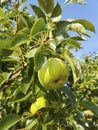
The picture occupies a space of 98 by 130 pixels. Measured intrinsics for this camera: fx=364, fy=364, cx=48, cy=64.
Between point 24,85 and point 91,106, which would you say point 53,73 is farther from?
point 91,106

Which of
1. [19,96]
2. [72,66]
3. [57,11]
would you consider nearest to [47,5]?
[57,11]

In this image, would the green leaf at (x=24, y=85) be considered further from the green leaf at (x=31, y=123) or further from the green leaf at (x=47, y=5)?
the green leaf at (x=47, y=5)

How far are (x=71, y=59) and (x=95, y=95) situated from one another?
19.5ft

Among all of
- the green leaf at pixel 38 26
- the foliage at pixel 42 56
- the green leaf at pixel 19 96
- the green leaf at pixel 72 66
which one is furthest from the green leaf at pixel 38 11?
the green leaf at pixel 19 96

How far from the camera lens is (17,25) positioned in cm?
189

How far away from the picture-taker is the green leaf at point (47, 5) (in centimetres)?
172

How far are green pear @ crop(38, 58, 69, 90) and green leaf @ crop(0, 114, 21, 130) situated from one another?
0.35 m

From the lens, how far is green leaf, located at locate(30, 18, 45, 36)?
5.36 feet

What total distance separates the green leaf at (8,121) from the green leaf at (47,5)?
57cm

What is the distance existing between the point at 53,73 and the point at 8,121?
16.7 inches

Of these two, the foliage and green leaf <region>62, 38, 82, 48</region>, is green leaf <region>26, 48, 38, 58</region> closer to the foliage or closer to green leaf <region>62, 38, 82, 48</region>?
the foliage

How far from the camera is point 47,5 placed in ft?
5.68

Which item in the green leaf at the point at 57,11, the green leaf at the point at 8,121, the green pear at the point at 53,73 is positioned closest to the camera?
the green pear at the point at 53,73

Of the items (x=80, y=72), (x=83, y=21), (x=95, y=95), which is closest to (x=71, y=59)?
(x=80, y=72)
